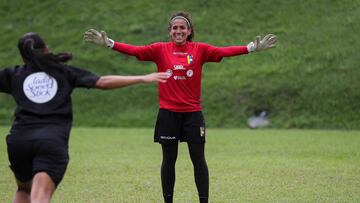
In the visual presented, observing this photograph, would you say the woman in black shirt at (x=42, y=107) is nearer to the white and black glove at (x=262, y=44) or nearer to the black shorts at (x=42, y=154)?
the black shorts at (x=42, y=154)

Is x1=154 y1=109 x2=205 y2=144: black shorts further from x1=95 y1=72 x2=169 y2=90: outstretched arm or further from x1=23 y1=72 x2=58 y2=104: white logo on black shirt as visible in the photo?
x1=23 y1=72 x2=58 y2=104: white logo on black shirt

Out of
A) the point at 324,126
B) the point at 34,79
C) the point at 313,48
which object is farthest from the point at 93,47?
the point at 34,79

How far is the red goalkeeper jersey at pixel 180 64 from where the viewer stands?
856 centimetres

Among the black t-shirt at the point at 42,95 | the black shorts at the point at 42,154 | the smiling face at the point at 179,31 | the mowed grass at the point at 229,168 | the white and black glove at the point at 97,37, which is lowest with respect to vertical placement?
the mowed grass at the point at 229,168

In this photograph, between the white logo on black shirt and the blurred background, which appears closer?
the white logo on black shirt

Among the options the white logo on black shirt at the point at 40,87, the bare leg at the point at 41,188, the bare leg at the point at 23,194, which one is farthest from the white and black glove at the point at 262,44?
the bare leg at the point at 41,188

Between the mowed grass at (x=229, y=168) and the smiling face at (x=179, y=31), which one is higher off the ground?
the smiling face at (x=179, y=31)

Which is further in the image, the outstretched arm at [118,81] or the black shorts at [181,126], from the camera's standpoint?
the black shorts at [181,126]

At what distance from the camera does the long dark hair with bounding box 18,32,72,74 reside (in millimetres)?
6398

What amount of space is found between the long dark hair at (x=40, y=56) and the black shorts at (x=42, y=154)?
634mm

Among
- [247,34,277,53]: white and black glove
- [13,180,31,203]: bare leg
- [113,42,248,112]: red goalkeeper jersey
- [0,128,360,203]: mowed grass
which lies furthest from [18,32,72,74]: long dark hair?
[0,128,360,203]: mowed grass

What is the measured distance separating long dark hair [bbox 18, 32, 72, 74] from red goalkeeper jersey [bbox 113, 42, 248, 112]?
2.17 m

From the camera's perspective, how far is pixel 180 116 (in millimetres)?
8656

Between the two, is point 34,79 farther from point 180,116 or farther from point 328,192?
point 328,192
